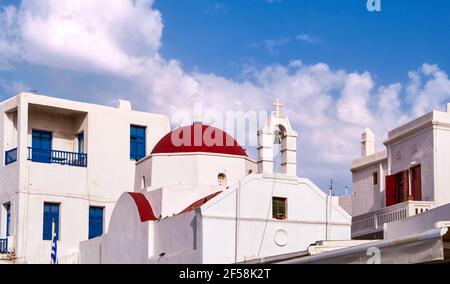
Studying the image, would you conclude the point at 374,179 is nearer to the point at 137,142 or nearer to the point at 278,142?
the point at 278,142

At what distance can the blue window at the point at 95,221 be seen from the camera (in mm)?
39062

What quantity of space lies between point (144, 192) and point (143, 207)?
1.24m

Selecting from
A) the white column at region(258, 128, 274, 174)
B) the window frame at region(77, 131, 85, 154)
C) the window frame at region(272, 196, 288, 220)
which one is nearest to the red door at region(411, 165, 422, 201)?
the window frame at region(272, 196, 288, 220)

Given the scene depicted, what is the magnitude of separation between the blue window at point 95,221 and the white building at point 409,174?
11.1m

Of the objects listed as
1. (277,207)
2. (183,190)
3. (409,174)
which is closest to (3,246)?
(183,190)

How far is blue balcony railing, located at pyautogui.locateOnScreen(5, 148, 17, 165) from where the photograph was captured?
38.2m

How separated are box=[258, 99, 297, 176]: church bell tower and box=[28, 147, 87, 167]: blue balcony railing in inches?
373

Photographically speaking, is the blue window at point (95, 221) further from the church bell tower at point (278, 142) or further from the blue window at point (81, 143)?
the church bell tower at point (278, 142)

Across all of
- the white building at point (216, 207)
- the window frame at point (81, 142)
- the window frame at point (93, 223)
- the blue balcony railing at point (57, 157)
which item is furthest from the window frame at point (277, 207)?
the window frame at point (81, 142)

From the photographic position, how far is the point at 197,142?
34.3 meters
